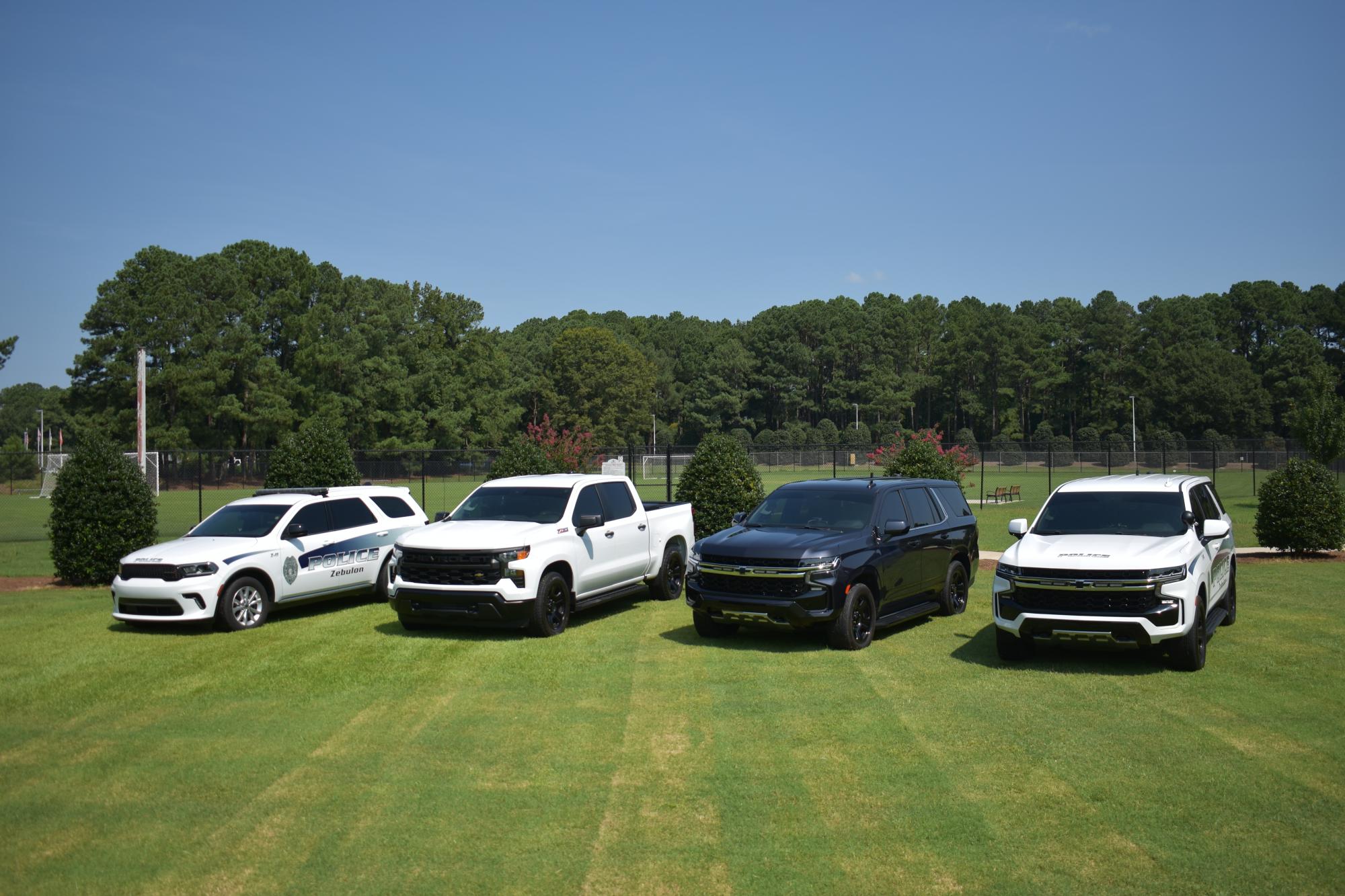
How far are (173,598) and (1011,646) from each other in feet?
31.3

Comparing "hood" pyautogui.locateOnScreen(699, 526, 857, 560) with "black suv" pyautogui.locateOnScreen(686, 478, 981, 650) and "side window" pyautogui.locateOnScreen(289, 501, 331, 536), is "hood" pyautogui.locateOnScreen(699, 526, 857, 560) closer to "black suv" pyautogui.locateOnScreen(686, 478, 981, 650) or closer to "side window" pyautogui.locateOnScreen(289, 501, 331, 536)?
"black suv" pyautogui.locateOnScreen(686, 478, 981, 650)

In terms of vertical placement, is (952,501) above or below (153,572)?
above

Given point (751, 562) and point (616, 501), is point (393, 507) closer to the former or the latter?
point (616, 501)

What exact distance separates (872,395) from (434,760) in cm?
11670

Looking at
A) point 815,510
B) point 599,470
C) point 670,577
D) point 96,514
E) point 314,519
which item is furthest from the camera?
point 599,470

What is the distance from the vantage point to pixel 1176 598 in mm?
9656

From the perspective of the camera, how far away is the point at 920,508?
13453 millimetres

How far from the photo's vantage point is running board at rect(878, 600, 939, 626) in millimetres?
12000

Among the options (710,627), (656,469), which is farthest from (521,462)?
(656,469)

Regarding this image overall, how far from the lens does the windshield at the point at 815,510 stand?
12.3 meters

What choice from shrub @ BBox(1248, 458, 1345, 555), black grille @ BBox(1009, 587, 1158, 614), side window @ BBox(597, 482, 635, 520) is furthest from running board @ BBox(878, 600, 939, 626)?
shrub @ BBox(1248, 458, 1345, 555)

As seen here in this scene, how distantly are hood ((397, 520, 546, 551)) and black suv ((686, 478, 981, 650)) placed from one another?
195cm

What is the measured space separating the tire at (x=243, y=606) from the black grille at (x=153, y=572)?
604 millimetres

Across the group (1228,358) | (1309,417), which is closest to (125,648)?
(1309,417)
